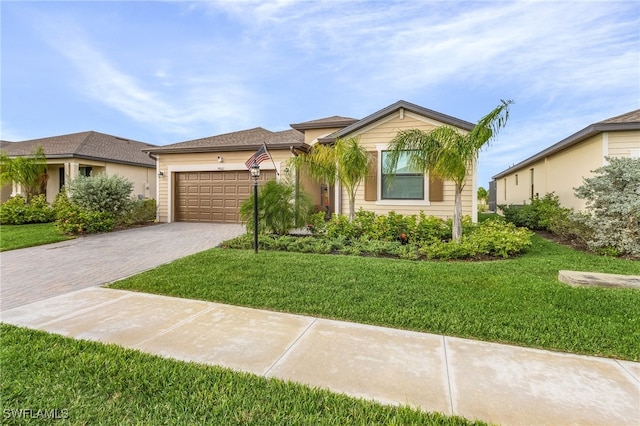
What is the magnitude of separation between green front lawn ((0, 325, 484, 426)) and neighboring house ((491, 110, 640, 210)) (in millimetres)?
9754

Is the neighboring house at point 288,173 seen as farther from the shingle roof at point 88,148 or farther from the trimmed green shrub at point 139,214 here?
the shingle roof at point 88,148

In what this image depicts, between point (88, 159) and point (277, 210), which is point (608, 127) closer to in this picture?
point (277, 210)

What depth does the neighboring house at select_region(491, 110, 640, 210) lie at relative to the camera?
8156 mm

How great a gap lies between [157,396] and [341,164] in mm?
7246

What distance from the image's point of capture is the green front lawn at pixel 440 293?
3.08 metres

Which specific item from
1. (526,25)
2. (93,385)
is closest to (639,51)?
(526,25)

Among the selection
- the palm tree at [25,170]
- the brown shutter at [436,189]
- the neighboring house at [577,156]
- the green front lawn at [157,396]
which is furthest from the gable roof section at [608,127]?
the palm tree at [25,170]

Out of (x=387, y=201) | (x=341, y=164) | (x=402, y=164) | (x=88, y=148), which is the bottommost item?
(x=387, y=201)

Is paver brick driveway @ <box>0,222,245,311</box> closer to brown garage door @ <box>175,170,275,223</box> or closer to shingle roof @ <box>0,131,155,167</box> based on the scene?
brown garage door @ <box>175,170,275,223</box>

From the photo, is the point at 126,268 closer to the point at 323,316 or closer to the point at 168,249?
the point at 168,249

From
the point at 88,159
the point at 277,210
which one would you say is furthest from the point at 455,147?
the point at 88,159

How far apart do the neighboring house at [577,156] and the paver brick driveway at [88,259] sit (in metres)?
11.0

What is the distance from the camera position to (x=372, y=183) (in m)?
9.79

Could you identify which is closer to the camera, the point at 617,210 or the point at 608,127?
the point at 617,210
